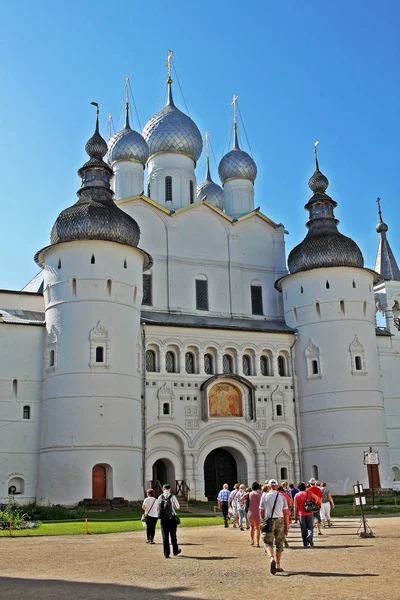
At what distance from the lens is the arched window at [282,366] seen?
100ft

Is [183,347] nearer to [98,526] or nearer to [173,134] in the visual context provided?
[98,526]

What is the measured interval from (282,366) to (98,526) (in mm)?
14715

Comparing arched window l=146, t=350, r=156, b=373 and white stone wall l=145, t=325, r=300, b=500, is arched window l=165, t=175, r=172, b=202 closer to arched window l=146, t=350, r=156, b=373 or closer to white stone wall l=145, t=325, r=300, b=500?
white stone wall l=145, t=325, r=300, b=500

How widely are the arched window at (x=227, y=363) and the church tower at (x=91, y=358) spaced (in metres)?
4.42

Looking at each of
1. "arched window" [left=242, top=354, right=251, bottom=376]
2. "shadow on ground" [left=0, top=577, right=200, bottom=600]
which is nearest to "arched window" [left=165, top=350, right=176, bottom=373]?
"arched window" [left=242, top=354, right=251, bottom=376]

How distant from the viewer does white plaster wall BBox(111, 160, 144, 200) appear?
33.8 m

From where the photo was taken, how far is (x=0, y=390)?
85.4ft

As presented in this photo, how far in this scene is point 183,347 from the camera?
93.5 ft

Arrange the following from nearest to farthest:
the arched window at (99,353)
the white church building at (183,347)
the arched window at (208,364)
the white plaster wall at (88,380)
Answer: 1. the white plaster wall at (88,380)
2. the white church building at (183,347)
3. the arched window at (99,353)
4. the arched window at (208,364)

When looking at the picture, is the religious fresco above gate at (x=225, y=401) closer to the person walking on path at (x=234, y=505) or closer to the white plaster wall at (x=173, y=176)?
the white plaster wall at (x=173, y=176)

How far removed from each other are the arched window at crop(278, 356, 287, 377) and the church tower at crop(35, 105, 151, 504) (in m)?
7.03

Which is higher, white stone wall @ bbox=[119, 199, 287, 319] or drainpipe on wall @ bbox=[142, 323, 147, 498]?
white stone wall @ bbox=[119, 199, 287, 319]

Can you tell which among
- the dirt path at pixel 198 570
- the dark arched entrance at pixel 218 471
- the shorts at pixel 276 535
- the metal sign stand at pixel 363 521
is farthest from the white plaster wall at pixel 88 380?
the shorts at pixel 276 535

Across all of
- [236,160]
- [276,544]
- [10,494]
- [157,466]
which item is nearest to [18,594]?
[276,544]
